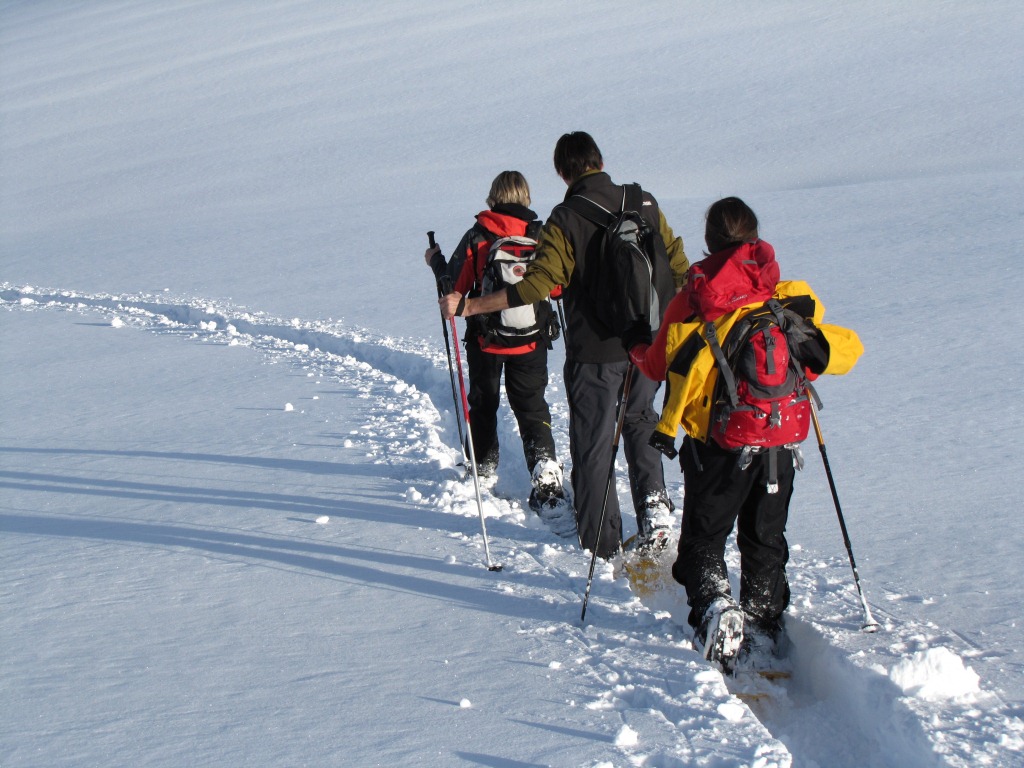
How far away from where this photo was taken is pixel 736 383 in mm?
3180

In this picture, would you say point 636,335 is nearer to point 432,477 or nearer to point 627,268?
point 627,268

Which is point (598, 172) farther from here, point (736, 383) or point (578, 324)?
point (736, 383)

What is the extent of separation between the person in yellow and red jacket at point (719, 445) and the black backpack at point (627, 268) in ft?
0.92

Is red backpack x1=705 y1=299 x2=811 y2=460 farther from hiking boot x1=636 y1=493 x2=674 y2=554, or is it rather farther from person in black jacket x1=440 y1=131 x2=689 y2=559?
hiking boot x1=636 y1=493 x2=674 y2=554

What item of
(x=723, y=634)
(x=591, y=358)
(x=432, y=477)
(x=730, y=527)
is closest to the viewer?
(x=723, y=634)

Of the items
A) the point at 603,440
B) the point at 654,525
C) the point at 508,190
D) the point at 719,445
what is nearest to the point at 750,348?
the point at 719,445

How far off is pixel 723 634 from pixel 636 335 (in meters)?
1.17

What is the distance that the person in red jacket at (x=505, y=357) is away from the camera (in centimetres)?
460

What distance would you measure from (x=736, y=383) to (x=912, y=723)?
113cm

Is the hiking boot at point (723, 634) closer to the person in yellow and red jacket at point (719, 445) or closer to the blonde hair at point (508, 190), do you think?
the person in yellow and red jacket at point (719, 445)

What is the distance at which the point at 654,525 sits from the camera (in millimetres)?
4270

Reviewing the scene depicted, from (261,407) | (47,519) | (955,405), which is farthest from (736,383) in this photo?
(261,407)

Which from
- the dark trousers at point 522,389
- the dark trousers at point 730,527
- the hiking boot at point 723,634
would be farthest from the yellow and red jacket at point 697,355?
the dark trousers at point 522,389

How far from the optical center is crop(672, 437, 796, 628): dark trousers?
338cm
